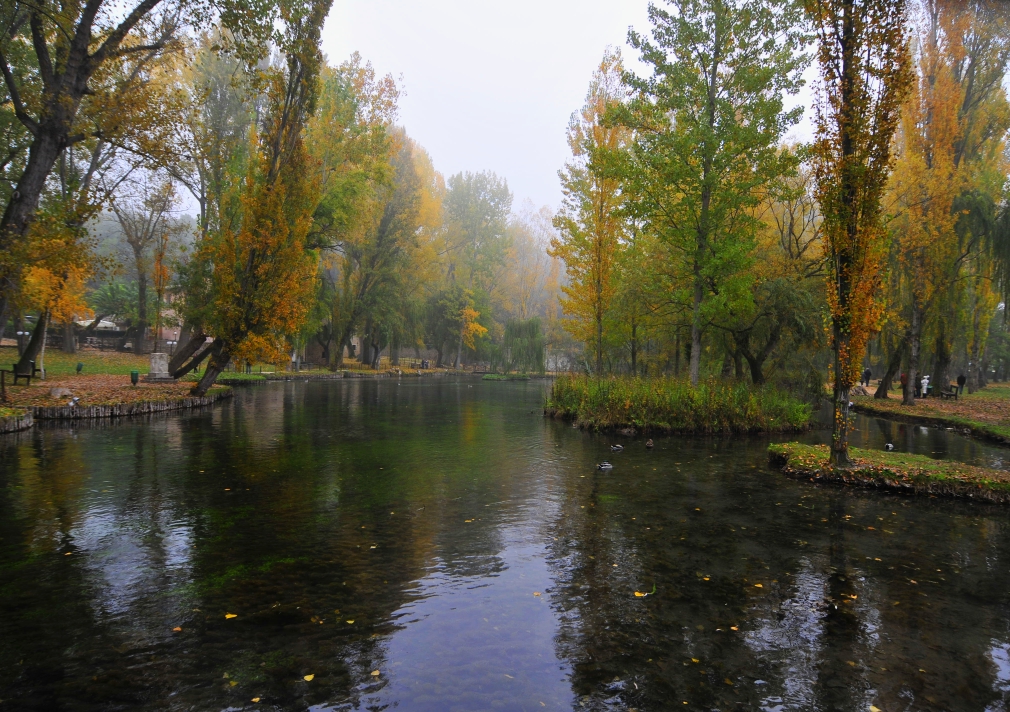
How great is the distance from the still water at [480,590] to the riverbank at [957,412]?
10.9 metres

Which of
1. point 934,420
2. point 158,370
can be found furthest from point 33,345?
point 934,420

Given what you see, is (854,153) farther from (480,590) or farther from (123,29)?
(123,29)

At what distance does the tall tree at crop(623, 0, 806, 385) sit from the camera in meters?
16.4

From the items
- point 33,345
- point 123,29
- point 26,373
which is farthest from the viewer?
point 33,345

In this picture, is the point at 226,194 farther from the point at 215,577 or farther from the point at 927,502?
the point at 927,502

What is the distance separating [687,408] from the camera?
1708 cm

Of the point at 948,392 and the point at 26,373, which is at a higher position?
the point at 26,373

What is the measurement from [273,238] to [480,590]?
17531 mm

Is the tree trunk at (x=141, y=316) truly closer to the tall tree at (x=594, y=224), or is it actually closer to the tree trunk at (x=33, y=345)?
the tree trunk at (x=33, y=345)

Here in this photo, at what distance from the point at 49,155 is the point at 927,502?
67.8 feet

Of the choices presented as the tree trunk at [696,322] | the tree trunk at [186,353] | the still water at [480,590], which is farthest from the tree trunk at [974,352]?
the tree trunk at [186,353]

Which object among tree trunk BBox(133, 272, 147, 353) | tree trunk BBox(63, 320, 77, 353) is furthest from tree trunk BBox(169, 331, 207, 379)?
tree trunk BBox(133, 272, 147, 353)

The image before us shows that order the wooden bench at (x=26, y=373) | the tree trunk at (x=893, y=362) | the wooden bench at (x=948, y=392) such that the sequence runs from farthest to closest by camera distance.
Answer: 1. the wooden bench at (x=948, y=392)
2. the tree trunk at (x=893, y=362)
3. the wooden bench at (x=26, y=373)

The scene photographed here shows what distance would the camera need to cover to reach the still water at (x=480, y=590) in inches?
152
